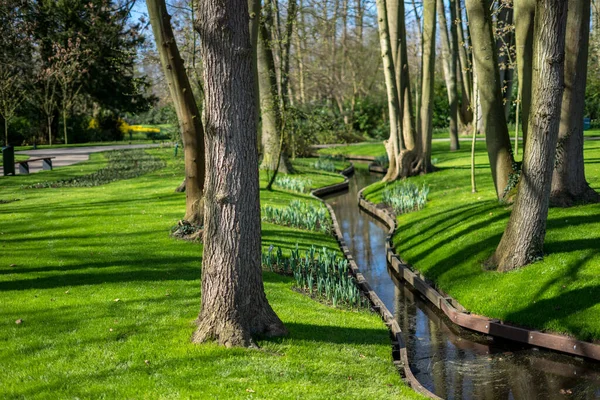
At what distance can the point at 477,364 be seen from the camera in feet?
29.1

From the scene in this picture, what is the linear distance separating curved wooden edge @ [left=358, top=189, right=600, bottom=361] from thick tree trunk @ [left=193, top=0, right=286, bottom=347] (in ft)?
13.6

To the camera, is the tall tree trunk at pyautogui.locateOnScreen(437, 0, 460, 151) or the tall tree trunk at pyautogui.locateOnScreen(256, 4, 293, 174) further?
the tall tree trunk at pyautogui.locateOnScreen(437, 0, 460, 151)

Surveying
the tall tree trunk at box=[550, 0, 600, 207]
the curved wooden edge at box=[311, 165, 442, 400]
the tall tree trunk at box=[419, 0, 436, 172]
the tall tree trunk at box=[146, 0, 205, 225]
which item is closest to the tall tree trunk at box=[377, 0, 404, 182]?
the tall tree trunk at box=[419, 0, 436, 172]

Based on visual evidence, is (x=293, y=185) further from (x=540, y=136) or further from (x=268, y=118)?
(x=540, y=136)

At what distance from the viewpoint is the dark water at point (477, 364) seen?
7855mm

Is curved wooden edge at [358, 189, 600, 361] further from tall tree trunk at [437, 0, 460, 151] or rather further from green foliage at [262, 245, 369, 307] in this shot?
tall tree trunk at [437, 0, 460, 151]

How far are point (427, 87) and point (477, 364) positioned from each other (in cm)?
1556

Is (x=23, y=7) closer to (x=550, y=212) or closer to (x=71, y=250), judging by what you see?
Answer: (x=71, y=250)

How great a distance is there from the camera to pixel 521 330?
934 centimetres

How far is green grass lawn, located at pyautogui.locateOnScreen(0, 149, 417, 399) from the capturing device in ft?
21.0

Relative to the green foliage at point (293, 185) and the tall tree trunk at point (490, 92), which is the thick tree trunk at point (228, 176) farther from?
the green foliage at point (293, 185)

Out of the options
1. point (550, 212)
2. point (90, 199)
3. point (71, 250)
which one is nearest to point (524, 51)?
point (550, 212)

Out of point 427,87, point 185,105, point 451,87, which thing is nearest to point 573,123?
point 185,105

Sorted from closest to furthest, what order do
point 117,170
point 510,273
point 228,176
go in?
point 228,176 → point 510,273 → point 117,170
